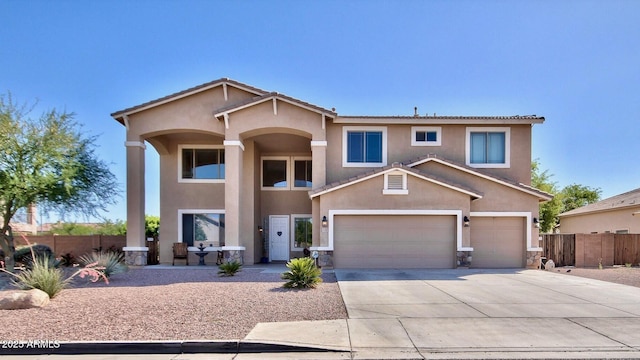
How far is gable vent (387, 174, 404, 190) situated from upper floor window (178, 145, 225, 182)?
26.4 ft

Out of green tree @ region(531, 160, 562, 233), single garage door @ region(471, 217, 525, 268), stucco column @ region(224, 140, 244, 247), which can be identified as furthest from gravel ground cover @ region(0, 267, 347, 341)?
green tree @ region(531, 160, 562, 233)

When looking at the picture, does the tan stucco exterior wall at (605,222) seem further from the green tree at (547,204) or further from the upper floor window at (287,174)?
the upper floor window at (287,174)

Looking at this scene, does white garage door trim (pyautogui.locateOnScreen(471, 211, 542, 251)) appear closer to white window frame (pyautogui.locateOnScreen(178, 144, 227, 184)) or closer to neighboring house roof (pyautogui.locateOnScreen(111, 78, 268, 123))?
white window frame (pyautogui.locateOnScreen(178, 144, 227, 184))

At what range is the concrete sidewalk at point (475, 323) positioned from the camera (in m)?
6.30

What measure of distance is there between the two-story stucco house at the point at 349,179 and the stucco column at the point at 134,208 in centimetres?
4

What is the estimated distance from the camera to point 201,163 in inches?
Answer: 747

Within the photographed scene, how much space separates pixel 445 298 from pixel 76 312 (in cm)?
852

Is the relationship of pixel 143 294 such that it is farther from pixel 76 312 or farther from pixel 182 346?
pixel 182 346

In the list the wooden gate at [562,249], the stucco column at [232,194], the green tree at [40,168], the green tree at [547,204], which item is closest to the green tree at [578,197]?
the green tree at [547,204]

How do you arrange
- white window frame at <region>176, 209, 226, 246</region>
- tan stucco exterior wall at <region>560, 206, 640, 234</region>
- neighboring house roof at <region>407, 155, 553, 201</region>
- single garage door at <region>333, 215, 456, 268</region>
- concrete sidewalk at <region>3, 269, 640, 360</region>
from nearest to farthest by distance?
concrete sidewalk at <region>3, 269, 640, 360</region>, single garage door at <region>333, 215, 456, 268</region>, neighboring house roof at <region>407, 155, 553, 201</region>, white window frame at <region>176, 209, 226, 246</region>, tan stucco exterior wall at <region>560, 206, 640, 234</region>

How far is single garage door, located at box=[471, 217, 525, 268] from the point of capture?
53.2 ft

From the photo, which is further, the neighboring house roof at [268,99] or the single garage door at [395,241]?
the neighboring house roof at [268,99]

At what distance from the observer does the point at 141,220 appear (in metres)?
17.1

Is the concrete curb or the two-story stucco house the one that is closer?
the concrete curb
